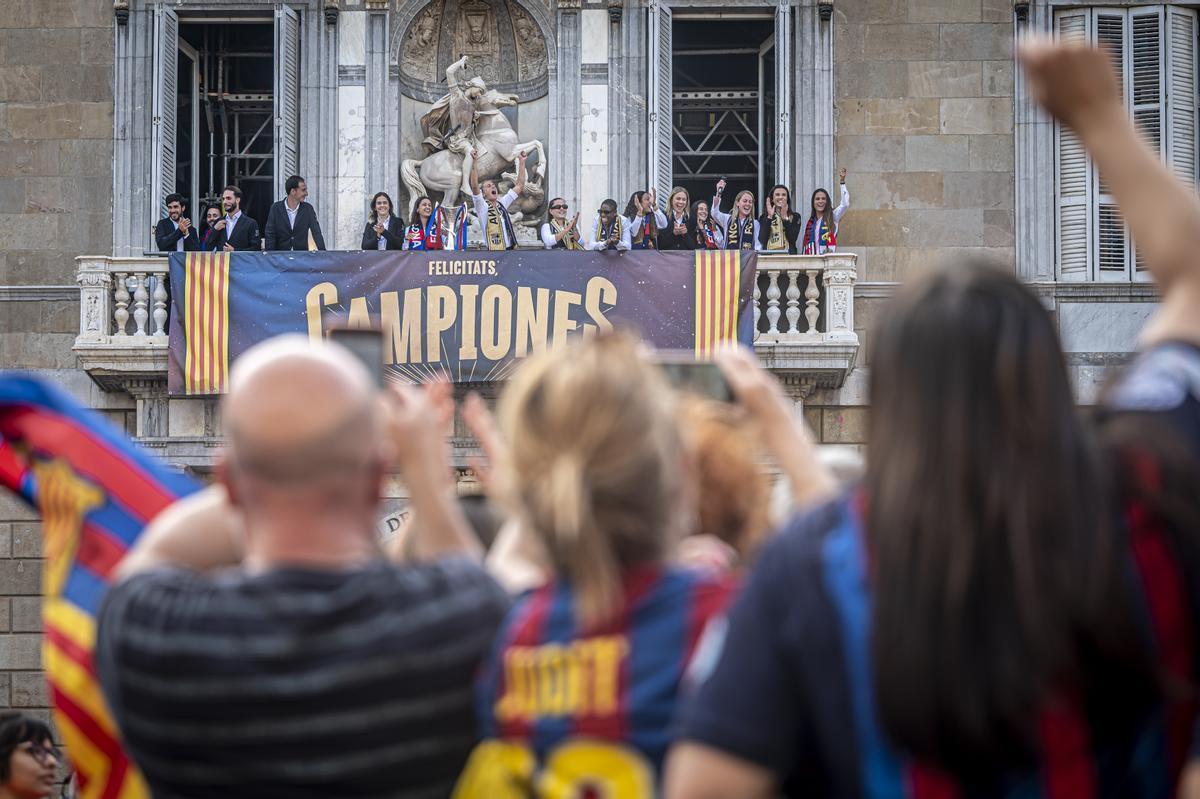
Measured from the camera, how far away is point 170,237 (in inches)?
621

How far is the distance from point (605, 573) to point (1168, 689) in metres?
0.78

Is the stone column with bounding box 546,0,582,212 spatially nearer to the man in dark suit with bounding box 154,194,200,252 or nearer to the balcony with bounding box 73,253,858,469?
the balcony with bounding box 73,253,858,469

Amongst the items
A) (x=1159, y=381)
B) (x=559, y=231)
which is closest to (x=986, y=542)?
(x=1159, y=381)

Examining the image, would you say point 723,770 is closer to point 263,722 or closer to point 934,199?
point 263,722

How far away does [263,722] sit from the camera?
256 cm

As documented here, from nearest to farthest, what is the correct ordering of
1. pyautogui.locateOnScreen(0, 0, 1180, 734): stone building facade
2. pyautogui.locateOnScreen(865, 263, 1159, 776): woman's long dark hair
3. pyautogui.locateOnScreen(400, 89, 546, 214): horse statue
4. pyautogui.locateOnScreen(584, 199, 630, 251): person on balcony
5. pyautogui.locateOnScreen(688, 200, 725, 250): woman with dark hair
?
pyautogui.locateOnScreen(865, 263, 1159, 776): woman's long dark hair
pyautogui.locateOnScreen(584, 199, 630, 251): person on balcony
pyautogui.locateOnScreen(688, 200, 725, 250): woman with dark hair
pyautogui.locateOnScreen(0, 0, 1180, 734): stone building facade
pyautogui.locateOnScreen(400, 89, 546, 214): horse statue

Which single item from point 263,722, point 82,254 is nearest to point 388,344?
point 82,254

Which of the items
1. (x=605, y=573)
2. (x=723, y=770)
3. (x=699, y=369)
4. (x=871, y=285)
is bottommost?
(x=723, y=770)

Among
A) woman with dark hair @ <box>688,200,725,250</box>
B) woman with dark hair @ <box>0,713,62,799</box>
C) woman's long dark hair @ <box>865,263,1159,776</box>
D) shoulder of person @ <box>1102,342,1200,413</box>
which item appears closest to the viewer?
woman's long dark hair @ <box>865,263,1159,776</box>

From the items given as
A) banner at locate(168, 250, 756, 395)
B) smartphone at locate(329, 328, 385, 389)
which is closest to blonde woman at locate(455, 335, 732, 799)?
smartphone at locate(329, 328, 385, 389)

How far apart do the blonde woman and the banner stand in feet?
42.3

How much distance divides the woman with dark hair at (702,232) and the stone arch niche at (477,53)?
1917mm

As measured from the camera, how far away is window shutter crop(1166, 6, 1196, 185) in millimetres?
16688

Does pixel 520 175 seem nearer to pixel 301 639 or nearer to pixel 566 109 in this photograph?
pixel 566 109
